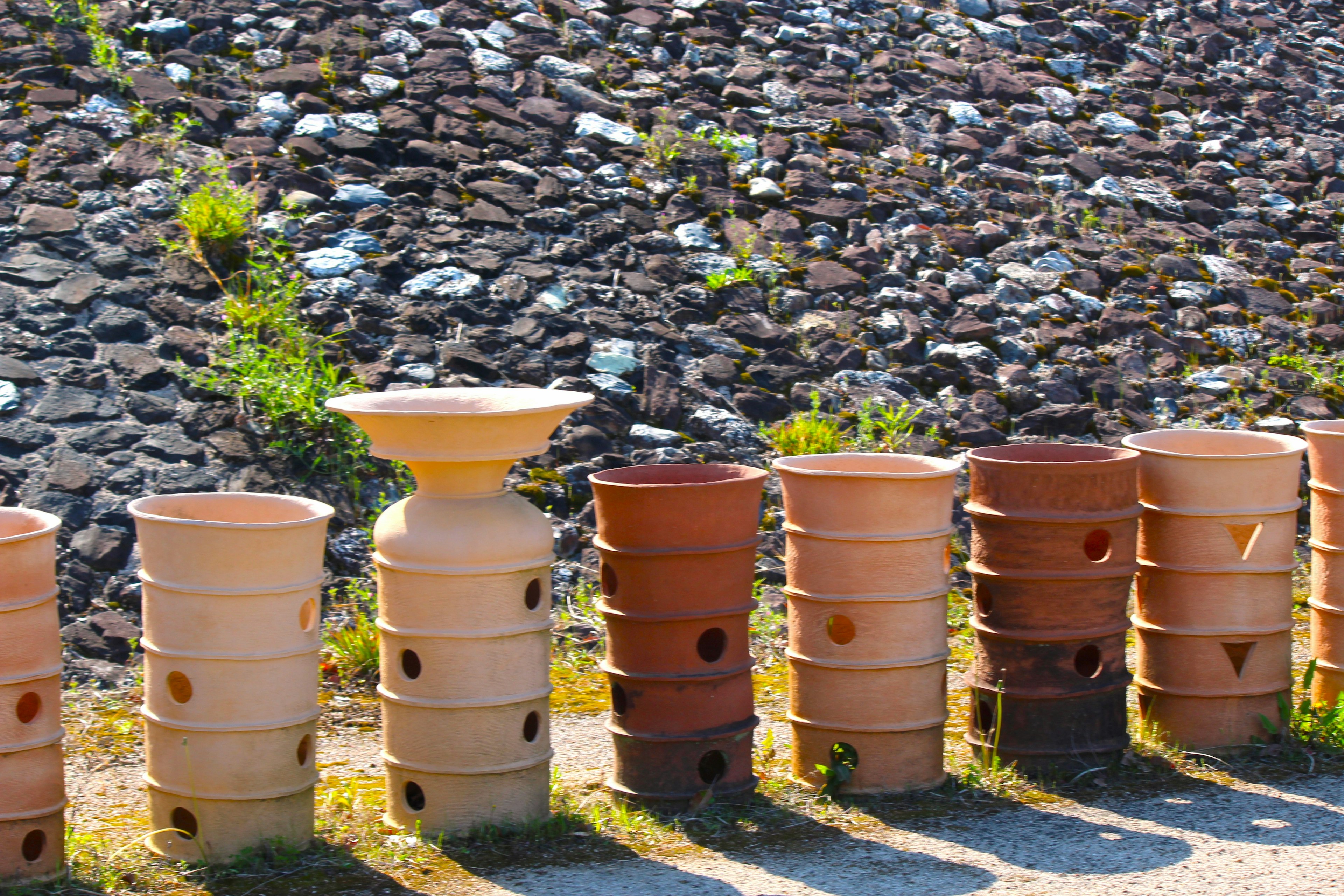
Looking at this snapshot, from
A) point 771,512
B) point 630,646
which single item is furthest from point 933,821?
point 771,512

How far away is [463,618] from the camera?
168 inches

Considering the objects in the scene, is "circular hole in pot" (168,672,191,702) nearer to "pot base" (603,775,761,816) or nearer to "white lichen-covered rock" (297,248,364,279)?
"pot base" (603,775,761,816)

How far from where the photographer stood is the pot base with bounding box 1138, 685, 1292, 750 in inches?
200

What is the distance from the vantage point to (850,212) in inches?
385

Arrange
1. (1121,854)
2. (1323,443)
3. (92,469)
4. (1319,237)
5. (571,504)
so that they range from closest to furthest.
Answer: (1121,854) < (1323,443) < (92,469) < (571,504) < (1319,237)

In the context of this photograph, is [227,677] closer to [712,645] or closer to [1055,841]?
[712,645]

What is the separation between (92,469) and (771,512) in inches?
138

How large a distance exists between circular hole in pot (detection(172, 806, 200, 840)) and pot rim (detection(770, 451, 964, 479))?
219cm

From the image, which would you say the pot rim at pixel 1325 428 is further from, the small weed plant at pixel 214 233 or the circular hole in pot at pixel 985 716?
the small weed plant at pixel 214 233

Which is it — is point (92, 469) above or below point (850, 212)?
below

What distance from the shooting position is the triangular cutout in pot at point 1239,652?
5.07m

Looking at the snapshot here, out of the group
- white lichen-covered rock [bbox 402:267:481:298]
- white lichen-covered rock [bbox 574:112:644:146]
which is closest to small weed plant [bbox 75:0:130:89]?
white lichen-covered rock [bbox 402:267:481:298]

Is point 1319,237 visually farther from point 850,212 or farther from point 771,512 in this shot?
point 771,512

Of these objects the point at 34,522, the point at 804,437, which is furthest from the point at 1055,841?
the point at 804,437
